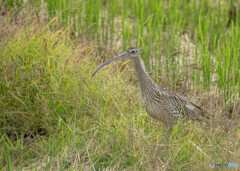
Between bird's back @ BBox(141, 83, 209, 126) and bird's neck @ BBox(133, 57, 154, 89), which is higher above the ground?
bird's neck @ BBox(133, 57, 154, 89)

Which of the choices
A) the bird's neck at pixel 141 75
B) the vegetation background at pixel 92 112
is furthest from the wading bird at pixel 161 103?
the vegetation background at pixel 92 112

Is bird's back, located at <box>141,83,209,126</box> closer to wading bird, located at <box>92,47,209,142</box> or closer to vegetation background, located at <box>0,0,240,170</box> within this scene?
wading bird, located at <box>92,47,209,142</box>

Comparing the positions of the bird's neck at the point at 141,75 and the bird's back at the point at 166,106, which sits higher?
the bird's neck at the point at 141,75

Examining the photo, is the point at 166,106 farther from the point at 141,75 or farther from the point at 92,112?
the point at 92,112

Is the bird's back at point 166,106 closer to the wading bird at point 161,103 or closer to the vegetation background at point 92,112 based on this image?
the wading bird at point 161,103

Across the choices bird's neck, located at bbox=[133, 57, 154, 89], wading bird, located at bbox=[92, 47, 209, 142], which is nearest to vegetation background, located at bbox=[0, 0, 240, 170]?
wading bird, located at bbox=[92, 47, 209, 142]

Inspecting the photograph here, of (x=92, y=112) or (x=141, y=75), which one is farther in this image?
(x=141, y=75)

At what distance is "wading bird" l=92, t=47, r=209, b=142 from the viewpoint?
4449 mm

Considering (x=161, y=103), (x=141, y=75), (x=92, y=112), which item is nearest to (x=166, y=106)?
(x=161, y=103)

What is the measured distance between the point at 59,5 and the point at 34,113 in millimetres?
2560

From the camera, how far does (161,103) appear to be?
4523mm

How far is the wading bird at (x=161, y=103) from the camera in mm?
4449

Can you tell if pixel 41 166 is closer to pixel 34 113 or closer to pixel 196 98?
pixel 34 113

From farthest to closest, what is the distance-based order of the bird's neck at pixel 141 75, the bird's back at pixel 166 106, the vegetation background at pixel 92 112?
the bird's neck at pixel 141 75 → the bird's back at pixel 166 106 → the vegetation background at pixel 92 112
